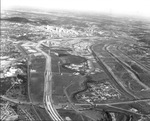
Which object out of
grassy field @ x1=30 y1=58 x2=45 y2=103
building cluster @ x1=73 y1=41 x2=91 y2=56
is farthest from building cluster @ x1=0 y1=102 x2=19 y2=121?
building cluster @ x1=73 y1=41 x2=91 y2=56

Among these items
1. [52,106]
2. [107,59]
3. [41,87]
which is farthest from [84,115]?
[107,59]

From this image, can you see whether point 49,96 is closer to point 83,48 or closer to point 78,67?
point 78,67

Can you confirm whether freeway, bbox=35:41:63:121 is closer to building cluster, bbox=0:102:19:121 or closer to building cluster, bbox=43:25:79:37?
building cluster, bbox=0:102:19:121

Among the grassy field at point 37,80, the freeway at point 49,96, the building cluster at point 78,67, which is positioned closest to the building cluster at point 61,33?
the grassy field at point 37,80

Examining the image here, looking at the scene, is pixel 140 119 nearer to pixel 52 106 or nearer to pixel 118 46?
pixel 52 106

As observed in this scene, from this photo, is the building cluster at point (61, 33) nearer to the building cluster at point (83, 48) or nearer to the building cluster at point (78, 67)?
the building cluster at point (83, 48)

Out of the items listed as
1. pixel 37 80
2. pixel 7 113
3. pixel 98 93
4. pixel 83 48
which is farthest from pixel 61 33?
pixel 7 113
